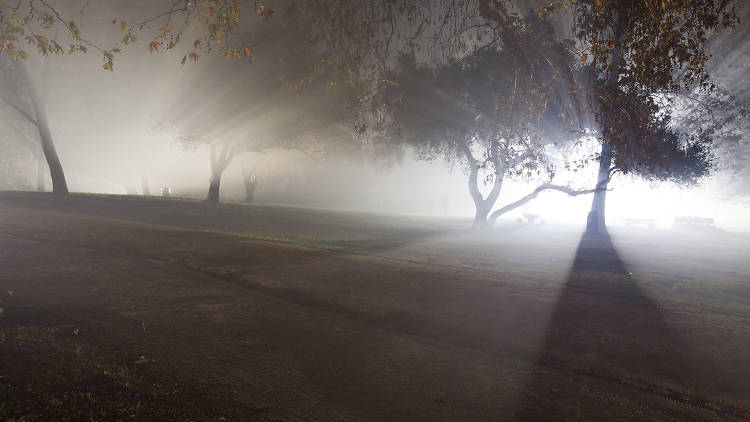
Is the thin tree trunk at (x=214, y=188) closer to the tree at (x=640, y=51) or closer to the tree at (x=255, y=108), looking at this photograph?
the tree at (x=255, y=108)

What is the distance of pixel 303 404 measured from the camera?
3498 millimetres

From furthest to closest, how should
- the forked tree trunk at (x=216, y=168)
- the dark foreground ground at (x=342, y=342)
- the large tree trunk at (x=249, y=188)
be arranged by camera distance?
the large tree trunk at (x=249, y=188) < the forked tree trunk at (x=216, y=168) < the dark foreground ground at (x=342, y=342)

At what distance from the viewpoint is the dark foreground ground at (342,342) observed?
11.5 ft

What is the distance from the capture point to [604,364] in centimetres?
461

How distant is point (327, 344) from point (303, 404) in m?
1.37

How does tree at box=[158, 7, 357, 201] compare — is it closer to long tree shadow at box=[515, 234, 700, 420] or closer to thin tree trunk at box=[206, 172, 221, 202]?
thin tree trunk at box=[206, 172, 221, 202]

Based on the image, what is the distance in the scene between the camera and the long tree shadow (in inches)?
144

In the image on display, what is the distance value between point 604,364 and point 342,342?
9.80 feet

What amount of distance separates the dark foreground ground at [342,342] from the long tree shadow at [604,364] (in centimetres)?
2

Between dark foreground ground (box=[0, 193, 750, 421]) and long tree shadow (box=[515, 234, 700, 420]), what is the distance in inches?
0.9

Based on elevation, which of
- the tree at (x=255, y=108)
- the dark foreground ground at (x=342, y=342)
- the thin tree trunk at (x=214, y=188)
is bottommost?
the dark foreground ground at (x=342, y=342)

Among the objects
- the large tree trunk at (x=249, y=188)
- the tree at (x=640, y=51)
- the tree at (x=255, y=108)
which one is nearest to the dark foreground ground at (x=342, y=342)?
the tree at (x=640, y=51)

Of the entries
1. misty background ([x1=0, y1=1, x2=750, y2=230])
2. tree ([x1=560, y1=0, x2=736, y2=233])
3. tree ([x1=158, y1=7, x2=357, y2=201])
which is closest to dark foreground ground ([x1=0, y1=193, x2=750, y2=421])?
tree ([x1=560, y1=0, x2=736, y2=233])

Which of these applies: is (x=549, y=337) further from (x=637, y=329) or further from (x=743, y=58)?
(x=743, y=58)
